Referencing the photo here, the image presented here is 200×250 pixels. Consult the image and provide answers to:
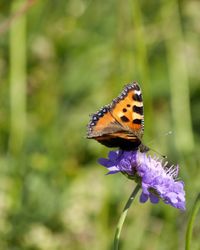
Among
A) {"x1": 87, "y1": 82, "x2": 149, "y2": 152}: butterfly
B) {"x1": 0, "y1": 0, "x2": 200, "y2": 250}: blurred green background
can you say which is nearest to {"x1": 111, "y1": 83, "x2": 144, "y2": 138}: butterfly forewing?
{"x1": 87, "y1": 82, "x2": 149, "y2": 152}: butterfly

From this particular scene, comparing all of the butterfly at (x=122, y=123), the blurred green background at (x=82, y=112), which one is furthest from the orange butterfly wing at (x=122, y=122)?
the blurred green background at (x=82, y=112)

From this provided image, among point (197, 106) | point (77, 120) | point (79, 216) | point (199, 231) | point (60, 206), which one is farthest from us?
point (197, 106)

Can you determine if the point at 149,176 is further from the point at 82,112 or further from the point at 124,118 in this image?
the point at 82,112

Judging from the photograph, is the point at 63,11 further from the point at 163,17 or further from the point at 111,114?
the point at 111,114

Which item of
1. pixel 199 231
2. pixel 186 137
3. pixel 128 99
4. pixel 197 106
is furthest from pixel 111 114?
pixel 197 106

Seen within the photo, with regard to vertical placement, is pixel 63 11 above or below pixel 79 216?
above

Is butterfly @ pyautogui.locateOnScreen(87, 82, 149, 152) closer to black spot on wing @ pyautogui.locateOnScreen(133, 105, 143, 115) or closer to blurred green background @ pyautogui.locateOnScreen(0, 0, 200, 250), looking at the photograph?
black spot on wing @ pyautogui.locateOnScreen(133, 105, 143, 115)

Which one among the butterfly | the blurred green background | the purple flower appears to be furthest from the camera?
the blurred green background
